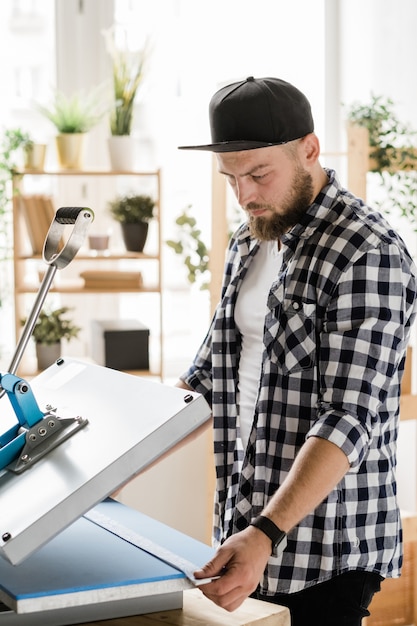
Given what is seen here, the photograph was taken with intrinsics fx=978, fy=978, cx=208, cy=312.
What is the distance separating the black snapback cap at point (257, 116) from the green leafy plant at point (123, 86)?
2140mm

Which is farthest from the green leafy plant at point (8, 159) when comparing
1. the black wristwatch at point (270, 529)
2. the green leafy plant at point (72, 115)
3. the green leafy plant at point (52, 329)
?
the black wristwatch at point (270, 529)

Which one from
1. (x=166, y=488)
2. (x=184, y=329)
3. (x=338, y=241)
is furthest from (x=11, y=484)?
(x=184, y=329)

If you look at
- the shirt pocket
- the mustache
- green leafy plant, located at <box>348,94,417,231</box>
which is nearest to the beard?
the mustache

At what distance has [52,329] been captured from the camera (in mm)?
3877

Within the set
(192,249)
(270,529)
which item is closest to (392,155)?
(192,249)

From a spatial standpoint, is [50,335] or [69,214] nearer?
[69,214]

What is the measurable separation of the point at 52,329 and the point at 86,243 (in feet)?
1.41

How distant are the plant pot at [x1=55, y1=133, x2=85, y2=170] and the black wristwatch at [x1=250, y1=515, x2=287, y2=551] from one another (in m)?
2.73

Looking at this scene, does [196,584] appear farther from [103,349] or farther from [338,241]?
[103,349]

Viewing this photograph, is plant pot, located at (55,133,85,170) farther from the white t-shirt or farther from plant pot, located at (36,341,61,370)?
the white t-shirt

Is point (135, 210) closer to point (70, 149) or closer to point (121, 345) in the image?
point (70, 149)

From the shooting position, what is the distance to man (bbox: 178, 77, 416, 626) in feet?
5.19

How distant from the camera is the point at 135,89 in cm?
388

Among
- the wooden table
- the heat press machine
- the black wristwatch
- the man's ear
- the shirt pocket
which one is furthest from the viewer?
the man's ear
